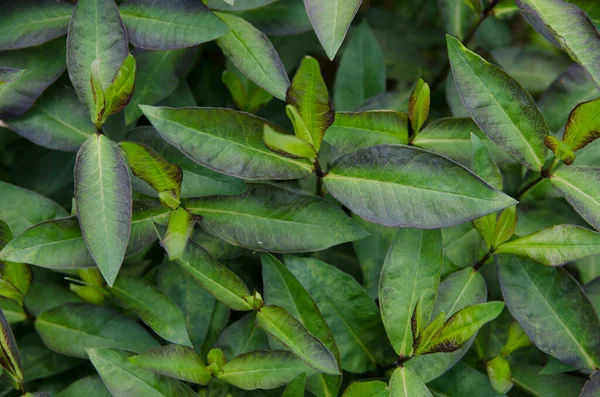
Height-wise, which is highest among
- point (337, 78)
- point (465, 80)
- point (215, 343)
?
point (465, 80)

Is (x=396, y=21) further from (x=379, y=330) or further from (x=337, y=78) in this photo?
(x=379, y=330)

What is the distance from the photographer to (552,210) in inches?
34.4

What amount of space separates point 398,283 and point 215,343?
0.80ft

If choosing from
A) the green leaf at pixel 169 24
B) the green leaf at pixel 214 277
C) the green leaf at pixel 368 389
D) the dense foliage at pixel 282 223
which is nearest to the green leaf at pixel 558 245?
the dense foliage at pixel 282 223

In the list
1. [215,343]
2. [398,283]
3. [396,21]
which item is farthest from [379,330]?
[396,21]

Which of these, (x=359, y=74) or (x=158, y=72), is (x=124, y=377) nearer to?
(x=158, y=72)

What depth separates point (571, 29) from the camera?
2.43 ft

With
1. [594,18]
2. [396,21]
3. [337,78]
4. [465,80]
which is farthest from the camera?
[396,21]

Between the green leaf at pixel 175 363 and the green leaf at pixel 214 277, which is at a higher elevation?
the green leaf at pixel 214 277

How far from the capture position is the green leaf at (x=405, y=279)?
2.43 ft

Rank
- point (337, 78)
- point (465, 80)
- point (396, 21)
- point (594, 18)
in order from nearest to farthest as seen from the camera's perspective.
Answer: point (465, 80), point (594, 18), point (337, 78), point (396, 21)

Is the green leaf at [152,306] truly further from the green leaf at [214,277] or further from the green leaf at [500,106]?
the green leaf at [500,106]

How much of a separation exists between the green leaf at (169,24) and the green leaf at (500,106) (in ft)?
0.95

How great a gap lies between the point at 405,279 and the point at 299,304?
0.13m
